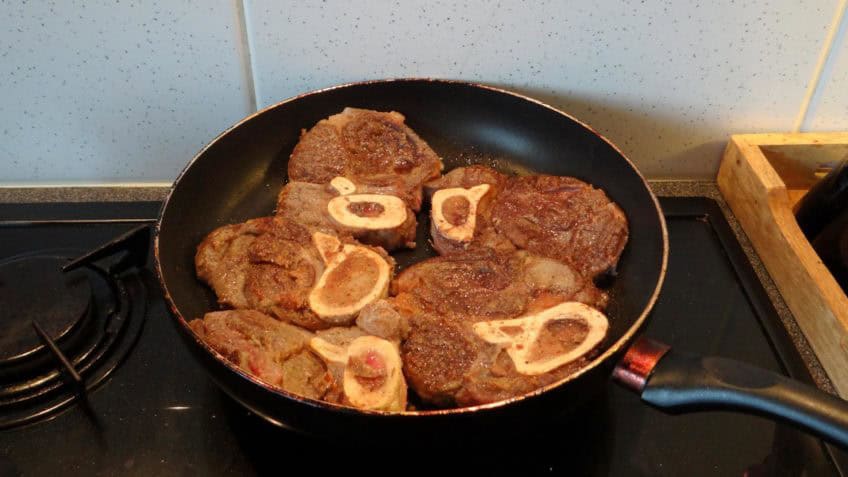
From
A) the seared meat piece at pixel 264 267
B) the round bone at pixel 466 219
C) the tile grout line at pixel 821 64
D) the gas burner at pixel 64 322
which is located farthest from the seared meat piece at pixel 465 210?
the tile grout line at pixel 821 64

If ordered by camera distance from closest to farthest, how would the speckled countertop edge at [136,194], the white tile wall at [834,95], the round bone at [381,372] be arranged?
the round bone at [381,372]
the white tile wall at [834,95]
the speckled countertop edge at [136,194]

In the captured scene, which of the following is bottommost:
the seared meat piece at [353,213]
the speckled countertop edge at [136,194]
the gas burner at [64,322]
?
the gas burner at [64,322]

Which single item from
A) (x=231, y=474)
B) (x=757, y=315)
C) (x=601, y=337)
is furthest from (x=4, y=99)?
(x=757, y=315)

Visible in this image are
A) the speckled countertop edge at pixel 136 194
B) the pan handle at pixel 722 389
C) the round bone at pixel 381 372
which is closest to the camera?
the pan handle at pixel 722 389

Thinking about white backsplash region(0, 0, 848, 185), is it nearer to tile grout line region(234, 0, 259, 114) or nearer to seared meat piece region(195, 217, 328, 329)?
tile grout line region(234, 0, 259, 114)

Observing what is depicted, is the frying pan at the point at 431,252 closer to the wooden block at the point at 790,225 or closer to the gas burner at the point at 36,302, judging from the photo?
the gas burner at the point at 36,302

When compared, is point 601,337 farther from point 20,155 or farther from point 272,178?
point 20,155

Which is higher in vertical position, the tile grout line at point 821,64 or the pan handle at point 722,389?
the tile grout line at point 821,64
